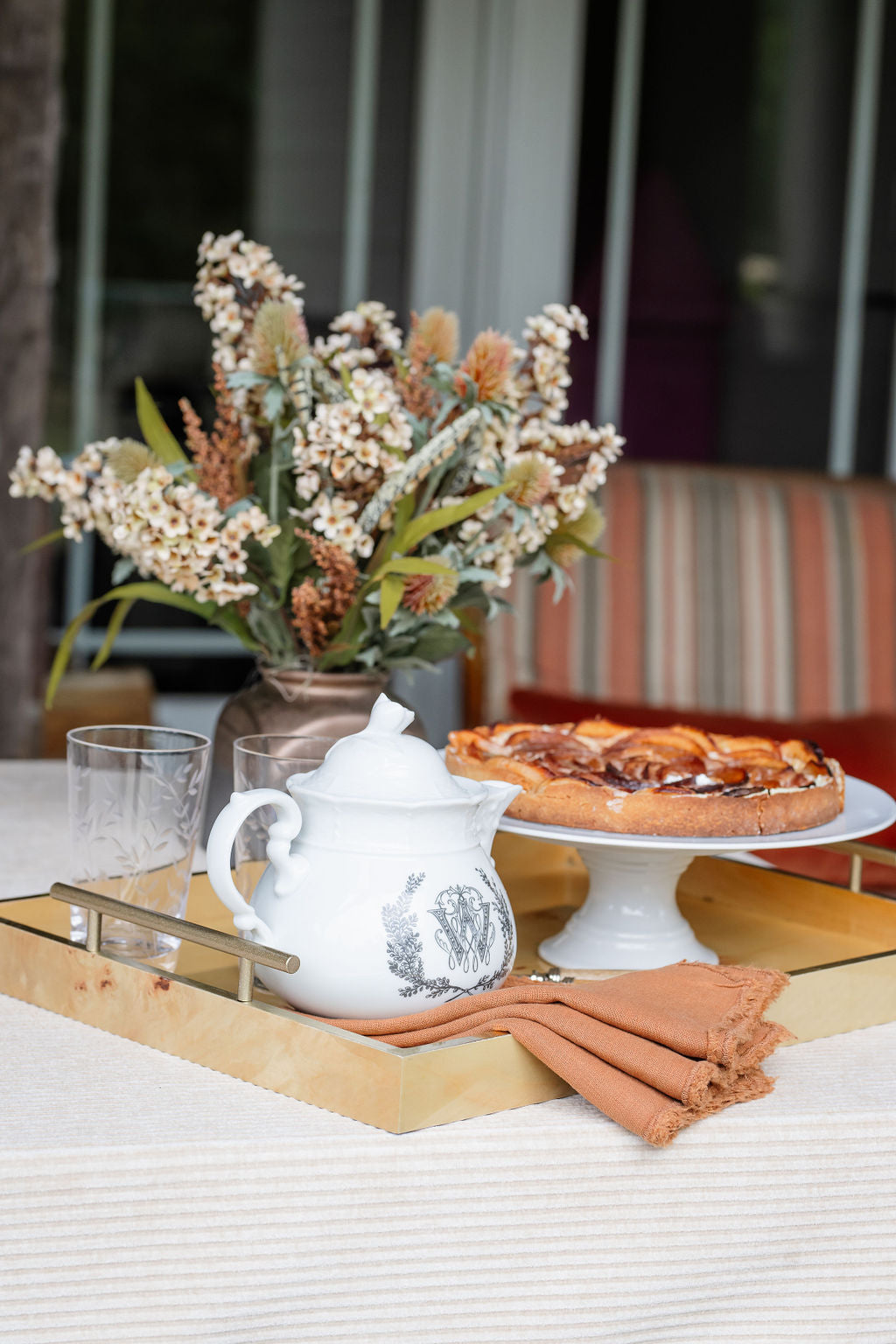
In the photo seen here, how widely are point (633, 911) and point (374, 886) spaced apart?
0.87ft

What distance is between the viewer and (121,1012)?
2.52 ft

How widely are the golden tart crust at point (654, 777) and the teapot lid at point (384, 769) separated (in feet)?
0.48

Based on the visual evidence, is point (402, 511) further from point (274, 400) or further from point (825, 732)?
point (825, 732)

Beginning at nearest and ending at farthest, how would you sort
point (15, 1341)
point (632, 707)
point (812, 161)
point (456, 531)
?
point (15, 1341)
point (456, 531)
point (632, 707)
point (812, 161)

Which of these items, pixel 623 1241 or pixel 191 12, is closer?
pixel 623 1241

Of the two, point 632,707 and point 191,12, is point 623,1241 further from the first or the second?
point 191,12

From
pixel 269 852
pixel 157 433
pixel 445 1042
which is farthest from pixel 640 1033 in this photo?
pixel 157 433

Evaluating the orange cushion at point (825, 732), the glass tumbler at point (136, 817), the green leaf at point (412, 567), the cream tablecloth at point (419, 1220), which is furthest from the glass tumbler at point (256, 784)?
the orange cushion at point (825, 732)

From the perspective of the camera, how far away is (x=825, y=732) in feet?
6.55

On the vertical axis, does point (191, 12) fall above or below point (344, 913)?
above

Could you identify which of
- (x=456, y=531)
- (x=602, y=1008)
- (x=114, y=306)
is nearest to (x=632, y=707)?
(x=456, y=531)

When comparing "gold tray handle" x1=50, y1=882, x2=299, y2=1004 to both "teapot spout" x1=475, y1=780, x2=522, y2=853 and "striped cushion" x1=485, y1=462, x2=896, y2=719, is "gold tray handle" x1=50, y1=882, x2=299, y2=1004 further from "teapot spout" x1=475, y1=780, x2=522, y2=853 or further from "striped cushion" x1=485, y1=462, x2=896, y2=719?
"striped cushion" x1=485, y1=462, x2=896, y2=719

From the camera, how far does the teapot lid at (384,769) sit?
759mm

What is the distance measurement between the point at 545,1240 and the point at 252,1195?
130 millimetres
